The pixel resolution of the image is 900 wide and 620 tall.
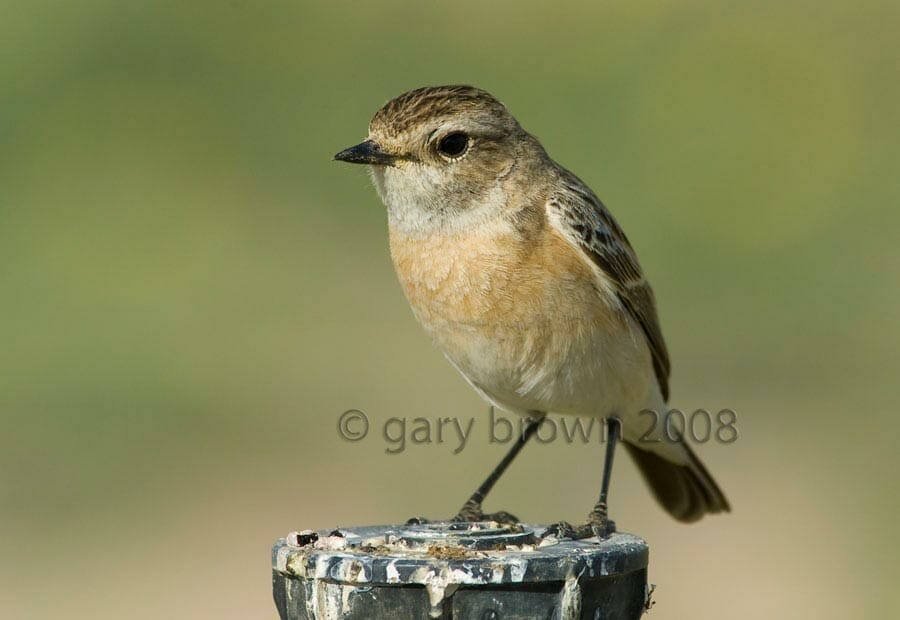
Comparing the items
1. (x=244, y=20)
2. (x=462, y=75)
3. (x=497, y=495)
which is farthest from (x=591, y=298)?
(x=244, y=20)

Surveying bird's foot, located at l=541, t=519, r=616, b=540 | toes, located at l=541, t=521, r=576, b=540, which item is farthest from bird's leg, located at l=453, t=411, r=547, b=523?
toes, located at l=541, t=521, r=576, b=540

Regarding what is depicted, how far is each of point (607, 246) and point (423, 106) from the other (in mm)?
1111

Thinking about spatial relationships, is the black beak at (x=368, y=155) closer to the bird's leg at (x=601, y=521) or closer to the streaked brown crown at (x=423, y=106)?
the streaked brown crown at (x=423, y=106)

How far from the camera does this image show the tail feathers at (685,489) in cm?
674

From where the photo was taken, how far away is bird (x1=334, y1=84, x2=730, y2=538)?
17.6ft

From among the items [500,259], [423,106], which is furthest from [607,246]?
[423,106]

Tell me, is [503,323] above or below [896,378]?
below

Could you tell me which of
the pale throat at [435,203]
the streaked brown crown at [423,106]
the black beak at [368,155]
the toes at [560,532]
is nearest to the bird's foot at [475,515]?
the toes at [560,532]

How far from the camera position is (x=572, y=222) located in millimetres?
5711

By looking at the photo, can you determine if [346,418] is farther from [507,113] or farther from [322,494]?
[507,113]

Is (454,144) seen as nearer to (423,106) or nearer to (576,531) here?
(423,106)

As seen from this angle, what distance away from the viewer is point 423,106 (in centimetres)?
542

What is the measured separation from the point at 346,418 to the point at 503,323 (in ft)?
16.1

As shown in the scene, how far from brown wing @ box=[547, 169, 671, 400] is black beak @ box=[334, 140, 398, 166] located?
771 mm
